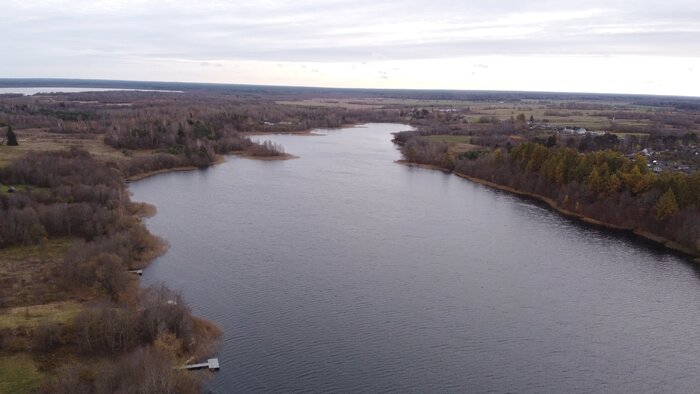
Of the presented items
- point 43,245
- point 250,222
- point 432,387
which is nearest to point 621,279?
point 432,387

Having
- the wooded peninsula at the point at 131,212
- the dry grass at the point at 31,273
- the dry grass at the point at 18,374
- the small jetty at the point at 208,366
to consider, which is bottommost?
the small jetty at the point at 208,366

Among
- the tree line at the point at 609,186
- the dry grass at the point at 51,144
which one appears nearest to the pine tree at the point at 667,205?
the tree line at the point at 609,186

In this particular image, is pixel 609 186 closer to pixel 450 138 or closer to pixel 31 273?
pixel 31 273

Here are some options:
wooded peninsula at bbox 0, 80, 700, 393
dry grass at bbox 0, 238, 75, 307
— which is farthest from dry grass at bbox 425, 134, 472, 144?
dry grass at bbox 0, 238, 75, 307

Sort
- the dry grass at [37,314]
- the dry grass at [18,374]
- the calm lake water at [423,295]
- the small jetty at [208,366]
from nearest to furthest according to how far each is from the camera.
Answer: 1. the dry grass at [18,374]
2. the small jetty at [208,366]
3. the calm lake water at [423,295]
4. the dry grass at [37,314]

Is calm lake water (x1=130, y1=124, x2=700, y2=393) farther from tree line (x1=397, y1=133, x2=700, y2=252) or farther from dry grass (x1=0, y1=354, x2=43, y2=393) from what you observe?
dry grass (x1=0, y1=354, x2=43, y2=393)

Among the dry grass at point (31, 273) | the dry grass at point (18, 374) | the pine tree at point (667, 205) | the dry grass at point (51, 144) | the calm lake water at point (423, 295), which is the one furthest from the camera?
the dry grass at point (51, 144)

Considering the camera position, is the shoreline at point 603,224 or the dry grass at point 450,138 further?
the dry grass at point 450,138

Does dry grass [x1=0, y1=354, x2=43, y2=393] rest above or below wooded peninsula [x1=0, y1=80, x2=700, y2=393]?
below

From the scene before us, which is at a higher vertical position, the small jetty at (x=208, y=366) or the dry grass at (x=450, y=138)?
the dry grass at (x=450, y=138)

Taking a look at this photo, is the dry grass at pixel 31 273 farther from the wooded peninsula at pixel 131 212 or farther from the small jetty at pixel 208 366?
the small jetty at pixel 208 366
